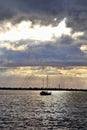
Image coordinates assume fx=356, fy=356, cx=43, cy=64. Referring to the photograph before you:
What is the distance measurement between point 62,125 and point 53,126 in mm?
3362

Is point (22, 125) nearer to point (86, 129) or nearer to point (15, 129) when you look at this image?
point (15, 129)

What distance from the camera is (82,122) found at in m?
100

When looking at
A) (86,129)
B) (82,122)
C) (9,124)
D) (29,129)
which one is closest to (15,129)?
(29,129)

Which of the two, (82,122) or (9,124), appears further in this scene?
(82,122)

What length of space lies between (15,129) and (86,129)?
17.0m

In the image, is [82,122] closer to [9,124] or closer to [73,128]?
[73,128]

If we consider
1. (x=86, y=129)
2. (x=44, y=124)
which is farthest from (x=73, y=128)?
(x=44, y=124)

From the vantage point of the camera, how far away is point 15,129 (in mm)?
83500

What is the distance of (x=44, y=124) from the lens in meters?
95.2

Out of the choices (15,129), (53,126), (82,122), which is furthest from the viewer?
(82,122)

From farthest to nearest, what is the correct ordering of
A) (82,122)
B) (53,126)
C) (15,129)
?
(82,122) < (53,126) < (15,129)

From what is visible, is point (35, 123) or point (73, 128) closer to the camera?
point (73, 128)

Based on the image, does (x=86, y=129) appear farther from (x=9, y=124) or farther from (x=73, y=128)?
(x=9, y=124)

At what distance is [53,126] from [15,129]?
1216 cm
